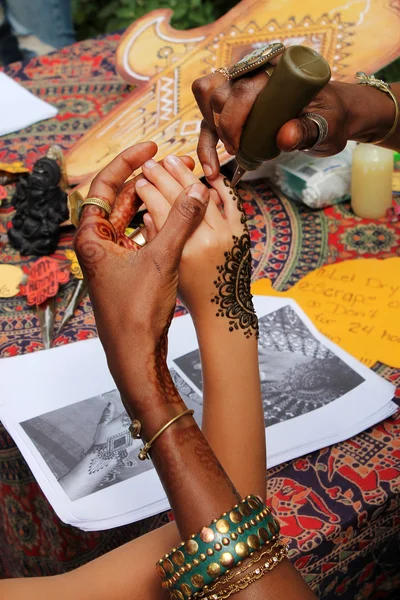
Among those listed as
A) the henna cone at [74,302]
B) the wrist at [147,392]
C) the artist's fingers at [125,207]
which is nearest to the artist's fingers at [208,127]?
the artist's fingers at [125,207]

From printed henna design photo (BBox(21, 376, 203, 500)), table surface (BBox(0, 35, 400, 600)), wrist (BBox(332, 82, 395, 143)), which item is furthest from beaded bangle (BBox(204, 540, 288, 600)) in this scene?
wrist (BBox(332, 82, 395, 143))

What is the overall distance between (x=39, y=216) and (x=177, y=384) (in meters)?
0.50

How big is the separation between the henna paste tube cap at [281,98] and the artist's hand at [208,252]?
0.08 meters

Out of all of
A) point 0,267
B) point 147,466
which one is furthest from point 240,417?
point 0,267

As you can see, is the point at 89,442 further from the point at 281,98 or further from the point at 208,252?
the point at 281,98

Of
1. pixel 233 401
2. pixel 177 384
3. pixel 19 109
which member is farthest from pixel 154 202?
pixel 19 109

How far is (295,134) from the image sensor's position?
82 centimetres

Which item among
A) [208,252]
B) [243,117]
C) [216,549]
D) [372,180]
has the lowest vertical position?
[372,180]

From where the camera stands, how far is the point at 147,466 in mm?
960

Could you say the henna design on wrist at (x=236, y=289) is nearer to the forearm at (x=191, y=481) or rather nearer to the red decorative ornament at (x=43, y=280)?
the forearm at (x=191, y=481)

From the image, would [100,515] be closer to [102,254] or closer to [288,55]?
[102,254]

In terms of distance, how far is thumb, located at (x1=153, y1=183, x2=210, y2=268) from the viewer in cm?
70

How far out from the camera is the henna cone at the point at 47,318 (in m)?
1.18

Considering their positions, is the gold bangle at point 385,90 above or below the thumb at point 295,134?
below
